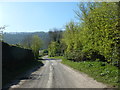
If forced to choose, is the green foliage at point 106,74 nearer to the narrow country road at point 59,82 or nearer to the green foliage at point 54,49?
the narrow country road at point 59,82

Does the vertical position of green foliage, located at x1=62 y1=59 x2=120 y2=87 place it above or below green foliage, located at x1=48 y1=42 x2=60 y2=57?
below

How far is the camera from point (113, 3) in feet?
40.0

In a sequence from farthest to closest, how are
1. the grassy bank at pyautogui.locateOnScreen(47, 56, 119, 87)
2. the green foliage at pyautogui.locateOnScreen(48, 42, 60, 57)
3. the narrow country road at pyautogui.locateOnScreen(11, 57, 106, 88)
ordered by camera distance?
the green foliage at pyautogui.locateOnScreen(48, 42, 60, 57), the grassy bank at pyautogui.locateOnScreen(47, 56, 119, 87), the narrow country road at pyautogui.locateOnScreen(11, 57, 106, 88)

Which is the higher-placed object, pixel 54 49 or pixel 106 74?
pixel 54 49

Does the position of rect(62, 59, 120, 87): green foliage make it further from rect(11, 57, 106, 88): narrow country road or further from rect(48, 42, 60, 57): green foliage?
rect(48, 42, 60, 57): green foliage

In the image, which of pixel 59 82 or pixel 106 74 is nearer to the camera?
pixel 59 82

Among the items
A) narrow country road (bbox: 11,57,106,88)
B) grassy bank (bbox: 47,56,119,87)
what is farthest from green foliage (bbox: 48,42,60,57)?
narrow country road (bbox: 11,57,106,88)

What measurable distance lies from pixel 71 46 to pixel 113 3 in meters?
31.9

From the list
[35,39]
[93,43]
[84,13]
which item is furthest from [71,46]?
[35,39]

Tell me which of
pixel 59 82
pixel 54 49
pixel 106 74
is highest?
pixel 54 49

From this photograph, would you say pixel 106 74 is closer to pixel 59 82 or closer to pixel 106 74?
pixel 106 74

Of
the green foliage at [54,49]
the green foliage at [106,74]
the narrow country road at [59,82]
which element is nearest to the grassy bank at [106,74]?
the green foliage at [106,74]

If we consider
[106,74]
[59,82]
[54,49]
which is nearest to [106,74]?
[106,74]

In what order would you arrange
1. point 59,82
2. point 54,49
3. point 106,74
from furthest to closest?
point 54,49
point 106,74
point 59,82
